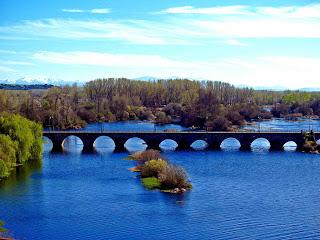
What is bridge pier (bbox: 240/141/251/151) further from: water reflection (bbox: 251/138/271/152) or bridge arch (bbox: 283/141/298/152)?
bridge arch (bbox: 283/141/298/152)

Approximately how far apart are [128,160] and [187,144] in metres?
20.0

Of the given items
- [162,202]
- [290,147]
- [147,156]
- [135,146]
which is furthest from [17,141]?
[290,147]

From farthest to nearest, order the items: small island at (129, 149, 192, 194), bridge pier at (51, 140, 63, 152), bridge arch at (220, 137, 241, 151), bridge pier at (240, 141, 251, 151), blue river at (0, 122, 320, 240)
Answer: bridge arch at (220, 137, 241, 151) → bridge pier at (240, 141, 251, 151) → bridge pier at (51, 140, 63, 152) → small island at (129, 149, 192, 194) → blue river at (0, 122, 320, 240)

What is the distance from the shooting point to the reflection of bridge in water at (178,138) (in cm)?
9781

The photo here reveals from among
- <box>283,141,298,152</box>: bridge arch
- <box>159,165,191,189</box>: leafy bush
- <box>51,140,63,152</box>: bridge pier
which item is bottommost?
<box>159,165,191,189</box>: leafy bush

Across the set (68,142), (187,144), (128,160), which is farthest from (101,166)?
(68,142)

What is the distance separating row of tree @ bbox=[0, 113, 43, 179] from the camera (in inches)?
2874

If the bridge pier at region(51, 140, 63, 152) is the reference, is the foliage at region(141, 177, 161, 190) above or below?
below

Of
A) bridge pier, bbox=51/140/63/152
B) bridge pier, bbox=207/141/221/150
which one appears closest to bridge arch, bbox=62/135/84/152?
bridge pier, bbox=51/140/63/152

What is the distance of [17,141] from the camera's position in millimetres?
77312

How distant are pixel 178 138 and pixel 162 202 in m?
45.1

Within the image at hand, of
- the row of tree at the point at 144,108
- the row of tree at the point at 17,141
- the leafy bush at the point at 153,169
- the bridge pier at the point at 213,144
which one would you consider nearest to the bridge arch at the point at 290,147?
the bridge pier at the point at 213,144

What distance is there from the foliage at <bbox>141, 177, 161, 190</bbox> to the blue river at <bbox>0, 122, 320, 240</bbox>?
0.87m

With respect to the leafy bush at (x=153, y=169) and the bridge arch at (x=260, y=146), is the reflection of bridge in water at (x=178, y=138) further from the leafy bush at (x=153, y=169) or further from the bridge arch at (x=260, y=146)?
the leafy bush at (x=153, y=169)
